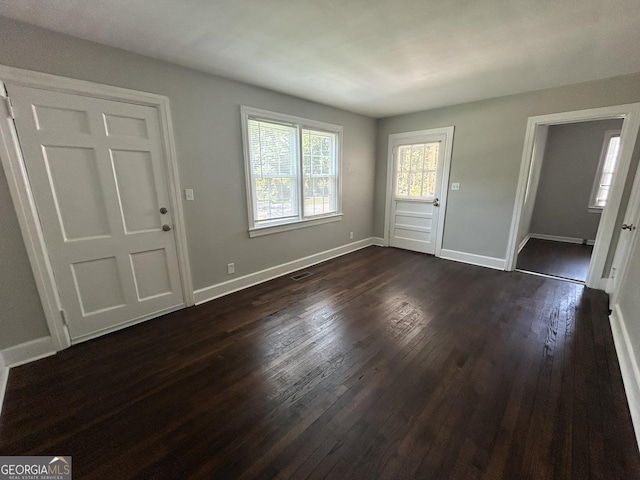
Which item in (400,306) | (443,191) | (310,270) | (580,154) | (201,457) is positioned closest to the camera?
(201,457)

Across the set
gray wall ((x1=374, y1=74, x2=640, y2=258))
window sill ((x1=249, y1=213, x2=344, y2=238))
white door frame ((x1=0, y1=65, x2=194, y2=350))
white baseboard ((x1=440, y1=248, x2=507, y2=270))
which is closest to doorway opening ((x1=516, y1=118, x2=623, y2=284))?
white baseboard ((x1=440, y1=248, x2=507, y2=270))

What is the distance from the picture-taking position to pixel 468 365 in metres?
1.95

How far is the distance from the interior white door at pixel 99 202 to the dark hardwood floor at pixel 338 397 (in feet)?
1.10

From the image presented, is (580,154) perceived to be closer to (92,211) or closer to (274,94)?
(274,94)

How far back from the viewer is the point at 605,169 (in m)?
4.98

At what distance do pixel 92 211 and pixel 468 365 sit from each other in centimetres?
331

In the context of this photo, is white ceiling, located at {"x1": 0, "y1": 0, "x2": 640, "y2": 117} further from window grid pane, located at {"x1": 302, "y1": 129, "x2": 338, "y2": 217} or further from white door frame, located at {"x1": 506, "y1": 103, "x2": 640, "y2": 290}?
window grid pane, located at {"x1": 302, "y1": 129, "x2": 338, "y2": 217}

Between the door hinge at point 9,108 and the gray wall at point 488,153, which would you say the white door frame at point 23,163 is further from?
the gray wall at point 488,153

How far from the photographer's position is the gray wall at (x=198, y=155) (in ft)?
6.06

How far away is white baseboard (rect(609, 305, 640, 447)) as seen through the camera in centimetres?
148

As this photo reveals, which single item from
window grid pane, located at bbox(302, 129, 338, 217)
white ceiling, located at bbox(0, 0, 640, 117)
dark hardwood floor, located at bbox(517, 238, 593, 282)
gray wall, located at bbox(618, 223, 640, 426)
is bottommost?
dark hardwood floor, located at bbox(517, 238, 593, 282)

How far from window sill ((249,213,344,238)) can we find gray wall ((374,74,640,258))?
6.53 feet

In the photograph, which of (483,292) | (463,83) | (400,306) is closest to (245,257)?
(400,306)

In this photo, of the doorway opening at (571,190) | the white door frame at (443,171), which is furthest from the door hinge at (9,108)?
the doorway opening at (571,190)
